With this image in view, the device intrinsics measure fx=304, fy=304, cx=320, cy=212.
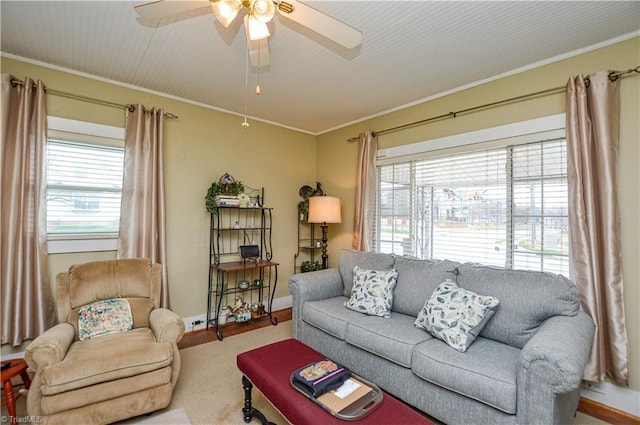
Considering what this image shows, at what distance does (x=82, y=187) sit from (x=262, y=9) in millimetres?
2628

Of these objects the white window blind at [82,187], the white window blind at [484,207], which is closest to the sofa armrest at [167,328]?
the white window blind at [82,187]

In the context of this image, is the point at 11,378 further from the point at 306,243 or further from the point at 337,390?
the point at 306,243

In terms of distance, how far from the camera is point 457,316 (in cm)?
213

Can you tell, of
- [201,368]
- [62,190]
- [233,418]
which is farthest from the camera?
[62,190]

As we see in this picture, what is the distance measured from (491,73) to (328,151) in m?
2.44

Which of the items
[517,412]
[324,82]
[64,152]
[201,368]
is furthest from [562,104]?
[64,152]

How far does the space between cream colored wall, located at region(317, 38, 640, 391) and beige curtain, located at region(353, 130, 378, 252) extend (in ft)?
0.50

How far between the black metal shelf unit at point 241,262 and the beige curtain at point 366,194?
47.5 inches

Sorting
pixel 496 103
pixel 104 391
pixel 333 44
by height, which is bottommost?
pixel 104 391

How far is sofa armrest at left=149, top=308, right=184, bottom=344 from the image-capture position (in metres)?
2.18

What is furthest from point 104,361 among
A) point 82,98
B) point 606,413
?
point 606,413

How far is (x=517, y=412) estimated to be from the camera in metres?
1.62

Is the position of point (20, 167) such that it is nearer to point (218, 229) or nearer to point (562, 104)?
point (218, 229)

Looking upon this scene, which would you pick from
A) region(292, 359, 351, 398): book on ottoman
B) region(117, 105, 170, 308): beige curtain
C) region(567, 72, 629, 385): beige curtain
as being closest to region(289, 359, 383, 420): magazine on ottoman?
region(292, 359, 351, 398): book on ottoman
